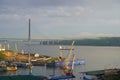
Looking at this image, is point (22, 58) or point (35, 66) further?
point (22, 58)

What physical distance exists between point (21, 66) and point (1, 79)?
72.4 ft

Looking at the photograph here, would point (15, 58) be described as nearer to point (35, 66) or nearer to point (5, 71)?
point (35, 66)

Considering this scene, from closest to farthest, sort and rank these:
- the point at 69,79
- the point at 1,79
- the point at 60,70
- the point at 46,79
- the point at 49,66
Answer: the point at 1,79 < the point at 46,79 < the point at 69,79 < the point at 60,70 < the point at 49,66

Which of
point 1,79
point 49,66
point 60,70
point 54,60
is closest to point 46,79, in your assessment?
point 1,79

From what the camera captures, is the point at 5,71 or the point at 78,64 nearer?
the point at 5,71

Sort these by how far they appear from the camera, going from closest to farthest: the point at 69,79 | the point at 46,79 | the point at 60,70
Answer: the point at 46,79 < the point at 69,79 < the point at 60,70

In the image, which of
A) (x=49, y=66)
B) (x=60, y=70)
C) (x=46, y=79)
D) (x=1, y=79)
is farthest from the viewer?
(x=49, y=66)

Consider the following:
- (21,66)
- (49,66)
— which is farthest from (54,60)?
(21,66)

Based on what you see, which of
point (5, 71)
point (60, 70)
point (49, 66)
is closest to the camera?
point (5, 71)

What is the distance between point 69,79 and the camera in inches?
1202

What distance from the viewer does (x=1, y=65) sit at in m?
41.3

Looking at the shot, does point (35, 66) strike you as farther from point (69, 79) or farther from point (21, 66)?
point (69, 79)

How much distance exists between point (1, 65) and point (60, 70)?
7.96 metres

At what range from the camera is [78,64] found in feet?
174
